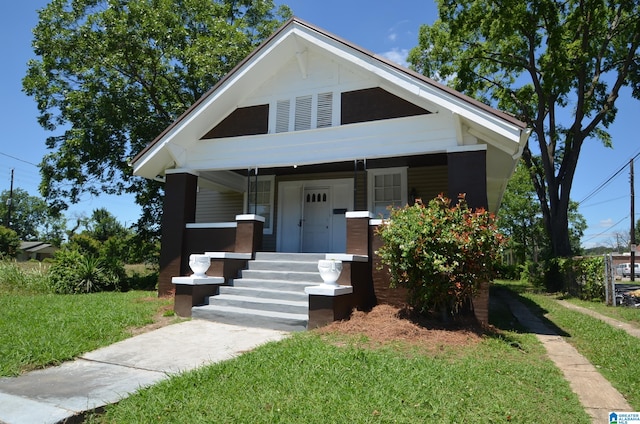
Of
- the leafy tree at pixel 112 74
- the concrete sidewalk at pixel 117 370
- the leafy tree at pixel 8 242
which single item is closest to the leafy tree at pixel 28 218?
the leafy tree at pixel 8 242

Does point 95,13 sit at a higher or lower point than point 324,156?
higher

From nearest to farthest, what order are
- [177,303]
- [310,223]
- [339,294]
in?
1. [339,294]
2. [177,303]
3. [310,223]

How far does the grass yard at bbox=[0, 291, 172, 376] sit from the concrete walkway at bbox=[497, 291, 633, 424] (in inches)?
228

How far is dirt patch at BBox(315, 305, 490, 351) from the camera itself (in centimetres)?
585

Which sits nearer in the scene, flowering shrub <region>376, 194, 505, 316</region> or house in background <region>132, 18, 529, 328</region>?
flowering shrub <region>376, 194, 505, 316</region>

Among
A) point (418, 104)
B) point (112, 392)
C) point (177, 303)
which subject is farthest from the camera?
point (418, 104)

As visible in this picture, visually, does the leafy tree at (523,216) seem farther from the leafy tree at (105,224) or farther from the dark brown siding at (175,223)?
the leafy tree at (105,224)

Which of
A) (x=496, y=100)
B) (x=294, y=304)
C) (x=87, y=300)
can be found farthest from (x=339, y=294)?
(x=496, y=100)

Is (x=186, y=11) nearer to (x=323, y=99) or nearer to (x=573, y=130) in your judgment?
(x=323, y=99)

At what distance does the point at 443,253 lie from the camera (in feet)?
20.9

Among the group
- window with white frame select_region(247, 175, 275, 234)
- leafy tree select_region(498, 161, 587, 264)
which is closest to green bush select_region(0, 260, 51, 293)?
window with white frame select_region(247, 175, 275, 234)

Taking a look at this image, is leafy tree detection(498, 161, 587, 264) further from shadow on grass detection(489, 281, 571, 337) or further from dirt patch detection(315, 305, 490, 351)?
dirt patch detection(315, 305, 490, 351)

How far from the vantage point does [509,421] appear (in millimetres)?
3406

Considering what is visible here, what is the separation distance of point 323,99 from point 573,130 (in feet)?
45.3
